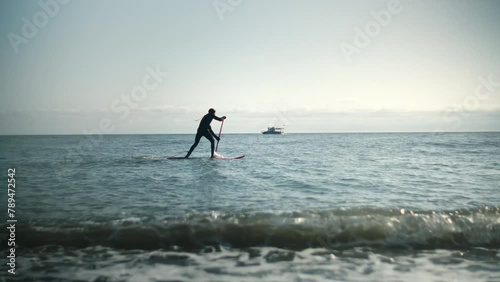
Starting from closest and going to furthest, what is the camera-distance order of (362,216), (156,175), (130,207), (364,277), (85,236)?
(364,277) < (85,236) < (362,216) < (130,207) < (156,175)

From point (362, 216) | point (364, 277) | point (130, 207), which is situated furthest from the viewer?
point (130, 207)

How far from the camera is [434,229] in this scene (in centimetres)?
503

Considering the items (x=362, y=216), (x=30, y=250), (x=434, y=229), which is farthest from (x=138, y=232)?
(x=434, y=229)

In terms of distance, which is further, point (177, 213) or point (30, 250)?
point (177, 213)

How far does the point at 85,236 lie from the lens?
4.75 metres

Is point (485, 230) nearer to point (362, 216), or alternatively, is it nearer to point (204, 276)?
point (362, 216)

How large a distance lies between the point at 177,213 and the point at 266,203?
6.83 feet

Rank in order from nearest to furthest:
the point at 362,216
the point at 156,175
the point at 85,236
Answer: the point at 85,236 < the point at 362,216 < the point at 156,175

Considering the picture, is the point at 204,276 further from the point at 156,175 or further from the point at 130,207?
the point at 156,175

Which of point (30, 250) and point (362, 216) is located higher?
point (362, 216)

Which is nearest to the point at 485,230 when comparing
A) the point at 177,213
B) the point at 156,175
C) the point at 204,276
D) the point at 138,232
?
the point at 204,276

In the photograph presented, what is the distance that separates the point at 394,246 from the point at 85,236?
5.32 metres

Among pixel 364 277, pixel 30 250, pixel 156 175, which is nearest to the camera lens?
pixel 364 277

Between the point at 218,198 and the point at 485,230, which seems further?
the point at 218,198
